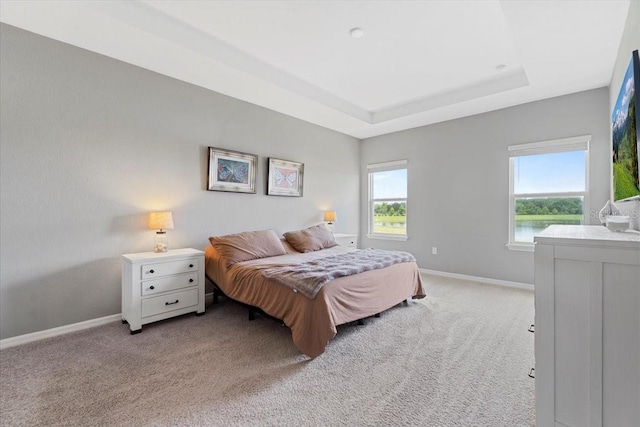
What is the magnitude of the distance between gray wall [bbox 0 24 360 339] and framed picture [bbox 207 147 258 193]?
106mm

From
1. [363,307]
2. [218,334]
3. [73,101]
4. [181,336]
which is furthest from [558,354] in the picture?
[73,101]

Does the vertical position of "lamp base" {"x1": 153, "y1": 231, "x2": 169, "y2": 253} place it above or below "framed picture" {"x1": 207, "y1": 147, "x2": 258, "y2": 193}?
below

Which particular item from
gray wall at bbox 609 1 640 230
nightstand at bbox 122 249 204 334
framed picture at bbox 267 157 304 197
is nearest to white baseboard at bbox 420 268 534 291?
gray wall at bbox 609 1 640 230

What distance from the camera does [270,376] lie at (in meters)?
1.92

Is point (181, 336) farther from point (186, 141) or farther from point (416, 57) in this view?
point (416, 57)

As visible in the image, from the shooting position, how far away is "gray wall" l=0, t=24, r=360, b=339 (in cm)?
238

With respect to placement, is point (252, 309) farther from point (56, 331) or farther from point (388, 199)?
point (388, 199)

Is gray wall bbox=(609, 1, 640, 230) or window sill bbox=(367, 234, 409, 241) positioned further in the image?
window sill bbox=(367, 234, 409, 241)

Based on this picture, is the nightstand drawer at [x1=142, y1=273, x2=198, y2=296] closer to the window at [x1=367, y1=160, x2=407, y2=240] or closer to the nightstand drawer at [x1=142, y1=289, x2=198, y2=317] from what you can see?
the nightstand drawer at [x1=142, y1=289, x2=198, y2=317]

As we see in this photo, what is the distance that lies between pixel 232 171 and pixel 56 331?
239 cm

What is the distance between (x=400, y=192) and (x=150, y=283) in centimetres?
431

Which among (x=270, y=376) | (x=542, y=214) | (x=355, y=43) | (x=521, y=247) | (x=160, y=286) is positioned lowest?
(x=270, y=376)

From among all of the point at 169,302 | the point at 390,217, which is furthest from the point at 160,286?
the point at 390,217

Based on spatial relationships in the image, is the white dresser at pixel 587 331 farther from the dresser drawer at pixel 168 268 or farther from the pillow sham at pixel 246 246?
the dresser drawer at pixel 168 268
